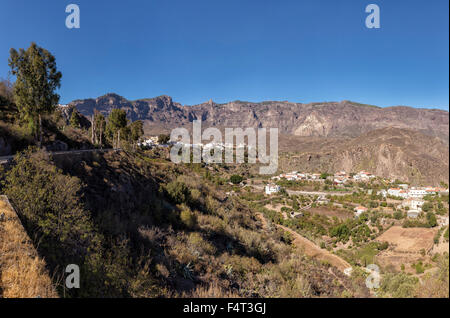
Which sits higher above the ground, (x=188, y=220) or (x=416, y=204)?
(x=188, y=220)

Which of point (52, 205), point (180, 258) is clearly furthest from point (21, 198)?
point (180, 258)

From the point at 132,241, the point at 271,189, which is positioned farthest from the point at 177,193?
the point at 271,189

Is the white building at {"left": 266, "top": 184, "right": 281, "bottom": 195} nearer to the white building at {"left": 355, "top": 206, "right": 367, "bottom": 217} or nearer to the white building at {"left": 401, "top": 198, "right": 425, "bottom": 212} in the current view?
the white building at {"left": 355, "top": 206, "right": 367, "bottom": 217}

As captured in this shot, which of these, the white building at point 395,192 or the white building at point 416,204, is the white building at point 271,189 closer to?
the white building at point 395,192

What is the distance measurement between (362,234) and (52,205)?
153 ft

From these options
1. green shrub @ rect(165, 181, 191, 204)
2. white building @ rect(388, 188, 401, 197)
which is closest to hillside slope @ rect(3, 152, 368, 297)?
green shrub @ rect(165, 181, 191, 204)

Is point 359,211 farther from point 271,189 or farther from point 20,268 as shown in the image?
point 20,268

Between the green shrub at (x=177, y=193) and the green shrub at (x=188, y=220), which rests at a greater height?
the green shrub at (x=177, y=193)

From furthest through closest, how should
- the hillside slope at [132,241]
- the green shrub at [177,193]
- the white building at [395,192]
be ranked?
the white building at [395,192]
the green shrub at [177,193]
the hillside slope at [132,241]

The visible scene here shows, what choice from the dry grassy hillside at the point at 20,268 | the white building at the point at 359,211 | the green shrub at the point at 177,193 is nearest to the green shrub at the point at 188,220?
the green shrub at the point at 177,193

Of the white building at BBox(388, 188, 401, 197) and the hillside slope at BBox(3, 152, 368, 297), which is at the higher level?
the hillside slope at BBox(3, 152, 368, 297)

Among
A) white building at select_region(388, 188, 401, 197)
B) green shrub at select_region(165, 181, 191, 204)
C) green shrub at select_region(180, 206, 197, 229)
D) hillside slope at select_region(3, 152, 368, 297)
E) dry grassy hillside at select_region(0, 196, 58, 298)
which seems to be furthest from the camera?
white building at select_region(388, 188, 401, 197)
